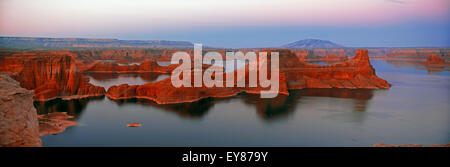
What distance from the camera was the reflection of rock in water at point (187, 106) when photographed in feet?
76.1

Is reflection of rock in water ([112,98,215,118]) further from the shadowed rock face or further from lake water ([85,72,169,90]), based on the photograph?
lake water ([85,72,169,90])

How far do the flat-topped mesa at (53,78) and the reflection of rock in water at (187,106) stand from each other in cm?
534

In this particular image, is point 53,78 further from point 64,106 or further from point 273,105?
point 273,105

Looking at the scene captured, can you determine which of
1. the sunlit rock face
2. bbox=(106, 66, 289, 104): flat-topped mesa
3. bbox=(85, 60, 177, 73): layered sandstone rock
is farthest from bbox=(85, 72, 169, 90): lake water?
the sunlit rock face

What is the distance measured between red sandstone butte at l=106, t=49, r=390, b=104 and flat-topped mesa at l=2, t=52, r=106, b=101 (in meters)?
3.27

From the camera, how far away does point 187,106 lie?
83.6 feet

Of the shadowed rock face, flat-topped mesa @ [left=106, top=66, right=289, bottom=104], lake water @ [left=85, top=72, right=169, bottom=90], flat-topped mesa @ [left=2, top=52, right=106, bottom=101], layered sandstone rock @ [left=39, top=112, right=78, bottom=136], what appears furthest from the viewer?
lake water @ [left=85, top=72, right=169, bottom=90]

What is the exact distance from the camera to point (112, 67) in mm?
58438

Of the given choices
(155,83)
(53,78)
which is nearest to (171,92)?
(155,83)

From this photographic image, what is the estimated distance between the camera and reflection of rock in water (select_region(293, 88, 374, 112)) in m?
29.0

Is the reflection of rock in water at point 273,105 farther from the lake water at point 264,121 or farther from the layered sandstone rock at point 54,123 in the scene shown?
the layered sandstone rock at point 54,123

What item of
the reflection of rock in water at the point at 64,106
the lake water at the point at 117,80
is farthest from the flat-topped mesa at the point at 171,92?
the lake water at the point at 117,80

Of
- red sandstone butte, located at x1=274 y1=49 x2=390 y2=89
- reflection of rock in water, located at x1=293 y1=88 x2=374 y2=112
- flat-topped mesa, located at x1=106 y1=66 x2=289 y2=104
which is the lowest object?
reflection of rock in water, located at x1=293 y1=88 x2=374 y2=112

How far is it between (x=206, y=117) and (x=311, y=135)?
8.13 m
